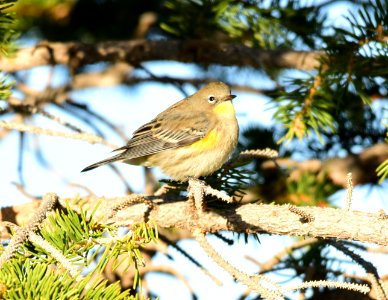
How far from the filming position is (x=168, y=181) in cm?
439

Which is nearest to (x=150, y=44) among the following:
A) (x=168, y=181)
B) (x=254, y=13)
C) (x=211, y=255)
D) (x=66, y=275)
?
(x=254, y=13)

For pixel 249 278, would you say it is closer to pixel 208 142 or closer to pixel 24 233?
pixel 24 233

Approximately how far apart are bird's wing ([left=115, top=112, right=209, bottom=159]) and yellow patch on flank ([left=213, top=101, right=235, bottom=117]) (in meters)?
0.13

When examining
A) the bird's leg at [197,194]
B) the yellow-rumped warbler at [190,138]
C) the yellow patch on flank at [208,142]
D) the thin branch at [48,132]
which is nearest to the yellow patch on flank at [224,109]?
the yellow-rumped warbler at [190,138]

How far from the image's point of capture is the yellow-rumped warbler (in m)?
4.71

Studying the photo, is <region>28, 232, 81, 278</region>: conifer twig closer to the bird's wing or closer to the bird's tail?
the bird's tail

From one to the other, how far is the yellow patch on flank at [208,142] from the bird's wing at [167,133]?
5 cm

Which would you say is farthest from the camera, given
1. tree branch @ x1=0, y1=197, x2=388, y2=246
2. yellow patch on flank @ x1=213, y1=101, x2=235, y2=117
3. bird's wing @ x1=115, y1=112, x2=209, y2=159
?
yellow patch on flank @ x1=213, y1=101, x2=235, y2=117

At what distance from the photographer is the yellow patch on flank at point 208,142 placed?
4.88m

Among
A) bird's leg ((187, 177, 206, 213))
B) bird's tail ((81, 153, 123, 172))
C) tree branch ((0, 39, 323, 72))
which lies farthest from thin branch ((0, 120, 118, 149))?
tree branch ((0, 39, 323, 72))

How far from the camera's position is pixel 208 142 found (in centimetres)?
500

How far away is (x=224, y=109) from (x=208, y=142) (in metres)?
0.53

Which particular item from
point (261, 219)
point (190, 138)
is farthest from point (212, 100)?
point (261, 219)

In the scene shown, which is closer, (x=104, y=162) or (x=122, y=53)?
(x=104, y=162)
